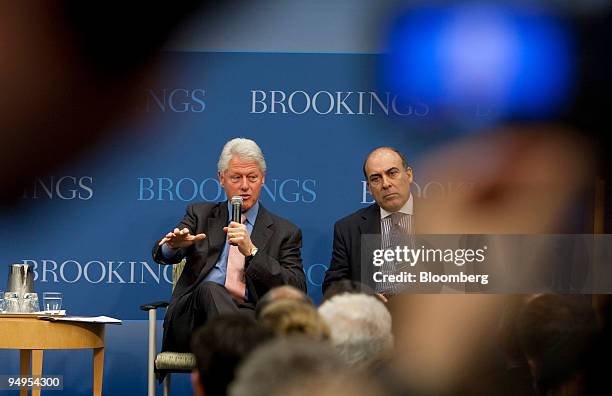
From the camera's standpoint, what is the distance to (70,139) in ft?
21.7

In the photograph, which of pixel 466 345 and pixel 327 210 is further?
pixel 327 210

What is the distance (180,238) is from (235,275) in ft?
1.38

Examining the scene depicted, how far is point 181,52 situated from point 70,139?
2.76 ft

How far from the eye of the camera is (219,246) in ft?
18.7

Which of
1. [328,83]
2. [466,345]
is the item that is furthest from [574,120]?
[466,345]

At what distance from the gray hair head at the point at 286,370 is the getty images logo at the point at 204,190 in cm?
435

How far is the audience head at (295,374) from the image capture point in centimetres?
204

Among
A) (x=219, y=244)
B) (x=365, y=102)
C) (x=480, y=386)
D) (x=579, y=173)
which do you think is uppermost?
(x=365, y=102)

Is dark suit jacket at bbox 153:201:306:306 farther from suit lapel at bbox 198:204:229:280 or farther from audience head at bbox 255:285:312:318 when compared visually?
audience head at bbox 255:285:312:318

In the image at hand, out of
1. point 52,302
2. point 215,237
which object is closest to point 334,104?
point 215,237

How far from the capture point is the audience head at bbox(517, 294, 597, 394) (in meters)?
3.79

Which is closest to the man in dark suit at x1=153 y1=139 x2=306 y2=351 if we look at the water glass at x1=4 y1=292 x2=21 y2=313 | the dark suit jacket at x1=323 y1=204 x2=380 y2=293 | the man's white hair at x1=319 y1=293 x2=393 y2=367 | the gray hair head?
the dark suit jacket at x1=323 y1=204 x2=380 y2=293

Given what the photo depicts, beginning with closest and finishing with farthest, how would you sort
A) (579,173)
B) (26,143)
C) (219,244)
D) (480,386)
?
1. (480,386)
2. (219,244)
3. (579,173)
4. (26,143)

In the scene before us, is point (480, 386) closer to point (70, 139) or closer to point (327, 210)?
point (327, 210)
